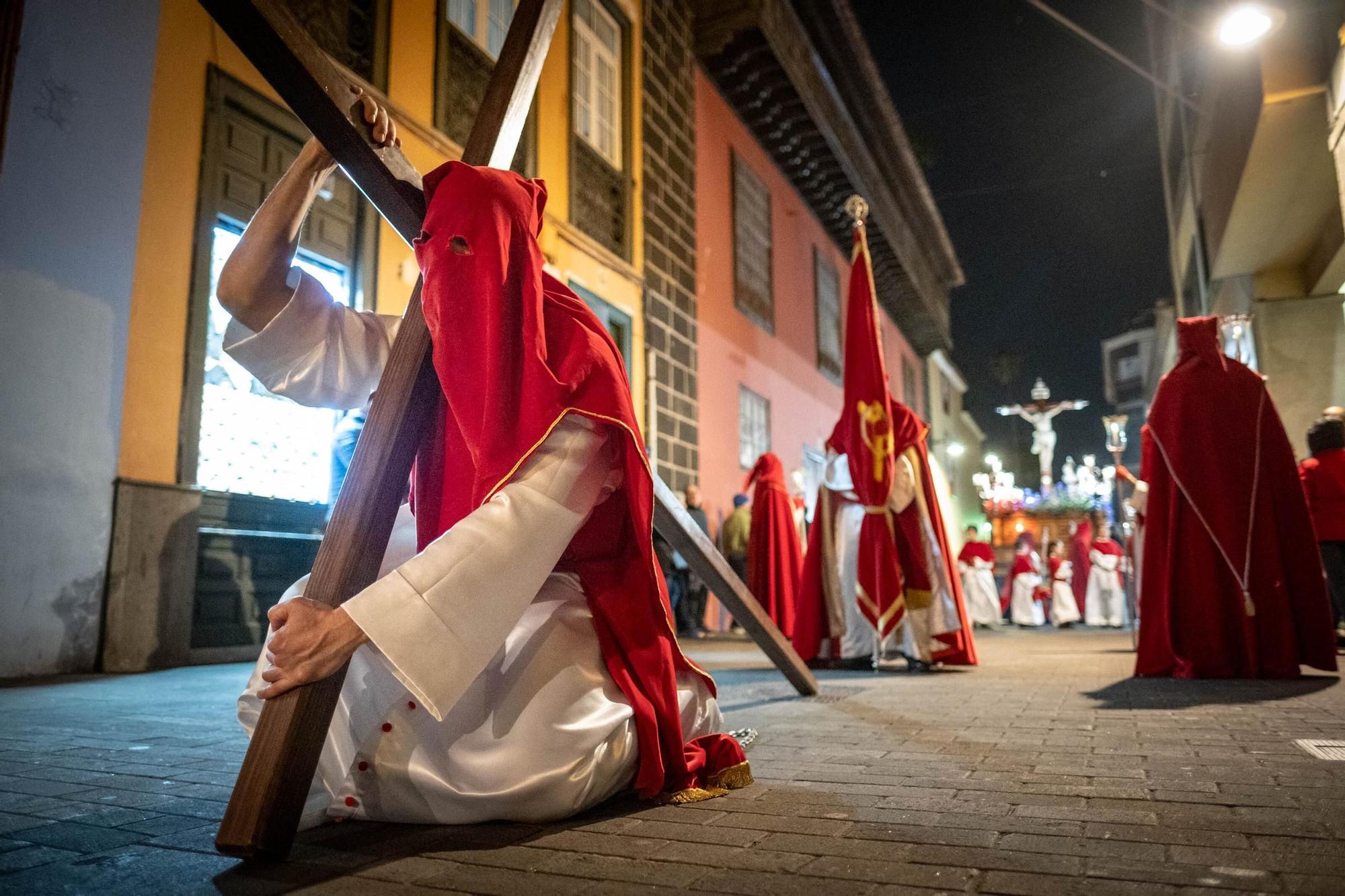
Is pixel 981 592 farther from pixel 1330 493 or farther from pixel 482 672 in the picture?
pixel 482 672

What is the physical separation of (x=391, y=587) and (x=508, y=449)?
35cm

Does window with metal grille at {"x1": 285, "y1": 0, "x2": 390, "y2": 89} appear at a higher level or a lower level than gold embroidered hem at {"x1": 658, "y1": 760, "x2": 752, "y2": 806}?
higher

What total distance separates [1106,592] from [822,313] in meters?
7.66

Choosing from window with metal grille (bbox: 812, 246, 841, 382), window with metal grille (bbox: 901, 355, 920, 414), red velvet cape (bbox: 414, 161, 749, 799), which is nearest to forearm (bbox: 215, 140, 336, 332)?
red velvet cape (bbox: 414, 161, 749, 799)

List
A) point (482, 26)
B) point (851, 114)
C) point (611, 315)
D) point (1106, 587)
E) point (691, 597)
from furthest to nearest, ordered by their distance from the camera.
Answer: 1. point (851, 114)
2. point (1106, 587)
3. point (691, 597)
4. point (611, 315)
5. point (482, 26)

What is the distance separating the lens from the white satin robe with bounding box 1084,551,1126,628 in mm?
14773

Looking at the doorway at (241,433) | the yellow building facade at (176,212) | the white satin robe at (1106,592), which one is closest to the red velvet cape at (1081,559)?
the white satin robe at (1106,592)

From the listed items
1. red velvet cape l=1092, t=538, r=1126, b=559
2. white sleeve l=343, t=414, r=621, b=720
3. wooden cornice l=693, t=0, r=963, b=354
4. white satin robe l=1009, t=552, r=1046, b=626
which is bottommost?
white satin robe l=1009, t=552, r=1046, b=626

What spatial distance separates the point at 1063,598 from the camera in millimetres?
15242

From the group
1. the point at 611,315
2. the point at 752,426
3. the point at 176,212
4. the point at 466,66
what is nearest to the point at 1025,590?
the point at 752,426

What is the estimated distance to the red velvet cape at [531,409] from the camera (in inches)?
67.4

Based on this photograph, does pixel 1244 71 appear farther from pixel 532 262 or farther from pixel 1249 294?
pixel 532 262

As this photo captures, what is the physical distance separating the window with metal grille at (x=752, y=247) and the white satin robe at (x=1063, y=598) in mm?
6500

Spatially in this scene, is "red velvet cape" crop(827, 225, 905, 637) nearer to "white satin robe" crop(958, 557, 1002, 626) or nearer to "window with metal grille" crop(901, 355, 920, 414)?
"white satin robe" crop(958, 557, 1002, 626)
